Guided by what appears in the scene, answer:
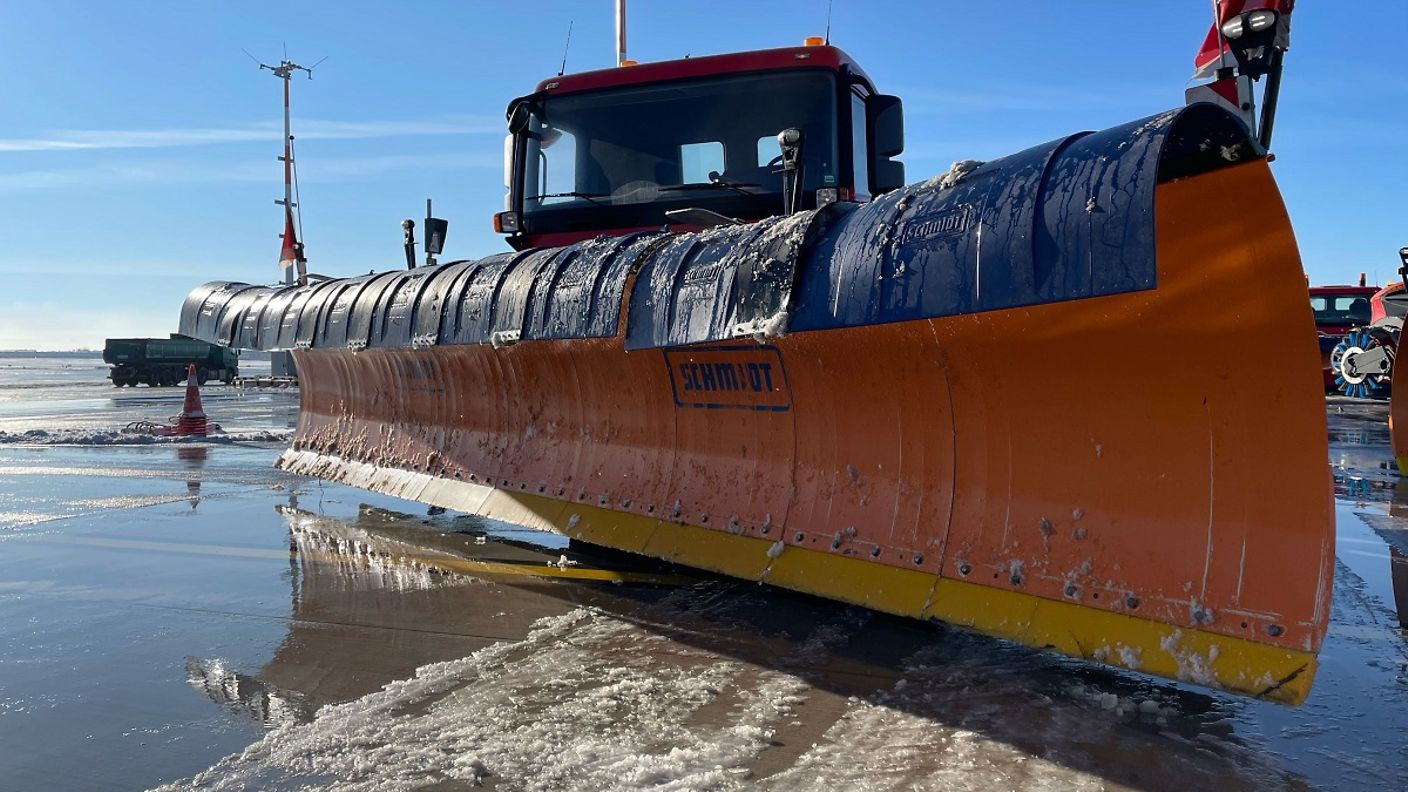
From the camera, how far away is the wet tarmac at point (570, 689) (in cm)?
248

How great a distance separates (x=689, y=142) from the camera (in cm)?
587

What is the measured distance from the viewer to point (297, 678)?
3207 millimetres

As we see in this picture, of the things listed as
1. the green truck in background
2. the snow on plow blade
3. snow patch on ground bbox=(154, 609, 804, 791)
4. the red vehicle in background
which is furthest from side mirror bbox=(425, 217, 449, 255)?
the green truck in background

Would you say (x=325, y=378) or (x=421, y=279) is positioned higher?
(x=421, y=279)

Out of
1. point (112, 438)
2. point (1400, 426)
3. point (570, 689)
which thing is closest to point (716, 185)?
point (570, 689)

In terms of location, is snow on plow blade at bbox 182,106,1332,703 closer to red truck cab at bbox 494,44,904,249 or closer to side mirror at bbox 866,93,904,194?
red truck cab at bbox 494,44,904,249

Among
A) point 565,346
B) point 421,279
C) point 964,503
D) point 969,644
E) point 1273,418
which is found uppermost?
point 421,279

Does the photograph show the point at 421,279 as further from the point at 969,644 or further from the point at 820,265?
the point at 969,644

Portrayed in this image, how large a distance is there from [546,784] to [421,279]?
4178 mm

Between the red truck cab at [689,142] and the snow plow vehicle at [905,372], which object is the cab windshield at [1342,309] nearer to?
the red truck cab at [689,142]

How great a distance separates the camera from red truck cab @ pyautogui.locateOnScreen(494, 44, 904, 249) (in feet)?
18.5

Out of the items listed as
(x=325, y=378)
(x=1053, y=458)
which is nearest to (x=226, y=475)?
(x=325, y=378)

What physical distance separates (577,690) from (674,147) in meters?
3.73

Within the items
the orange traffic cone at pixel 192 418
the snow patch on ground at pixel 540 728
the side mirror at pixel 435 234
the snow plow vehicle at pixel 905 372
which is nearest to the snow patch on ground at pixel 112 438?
the orange traffic cone at pixel 192 418
